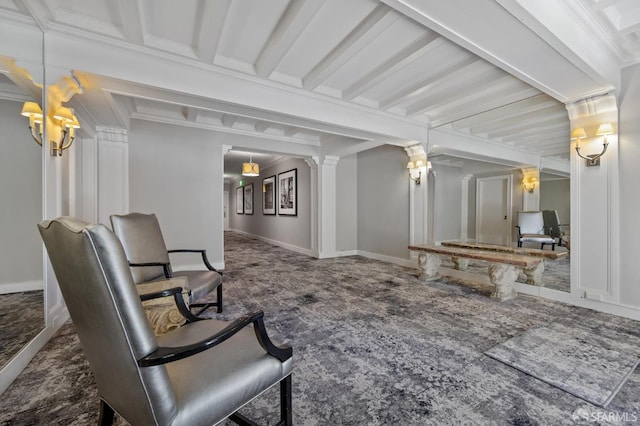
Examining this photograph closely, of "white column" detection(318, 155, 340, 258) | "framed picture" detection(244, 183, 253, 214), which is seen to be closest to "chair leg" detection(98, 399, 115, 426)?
"white column" detection(318, 155, 340, 258)

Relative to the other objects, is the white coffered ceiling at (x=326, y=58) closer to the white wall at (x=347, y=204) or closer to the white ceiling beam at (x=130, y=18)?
the white ceiling beam at (x=130, y=18)

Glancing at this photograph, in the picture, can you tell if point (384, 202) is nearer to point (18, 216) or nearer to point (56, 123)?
point (56, 123)

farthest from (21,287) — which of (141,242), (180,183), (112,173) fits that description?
(180,183)

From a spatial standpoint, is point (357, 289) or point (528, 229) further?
point (357, 289)

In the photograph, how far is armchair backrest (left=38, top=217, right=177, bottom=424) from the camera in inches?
28.5

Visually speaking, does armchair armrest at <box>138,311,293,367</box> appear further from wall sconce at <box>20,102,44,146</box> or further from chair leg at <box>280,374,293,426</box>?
wall sconce at <box>20,102,44,146</box>

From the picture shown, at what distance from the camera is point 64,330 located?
2.25 m

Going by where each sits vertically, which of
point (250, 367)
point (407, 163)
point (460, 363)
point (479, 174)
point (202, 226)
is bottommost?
point (460, 363)

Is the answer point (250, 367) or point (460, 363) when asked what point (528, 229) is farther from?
point (250, 367)

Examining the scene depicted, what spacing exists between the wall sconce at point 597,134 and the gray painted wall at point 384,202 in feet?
7.68

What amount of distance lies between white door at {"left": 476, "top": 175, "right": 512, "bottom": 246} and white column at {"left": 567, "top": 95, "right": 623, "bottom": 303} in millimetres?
627

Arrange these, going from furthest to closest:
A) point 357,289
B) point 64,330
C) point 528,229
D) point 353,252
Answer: point 353,252 < point 357,289 < point 528,229 < point 64,330

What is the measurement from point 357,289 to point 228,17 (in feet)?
10.2

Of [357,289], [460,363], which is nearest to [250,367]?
[460,363]
